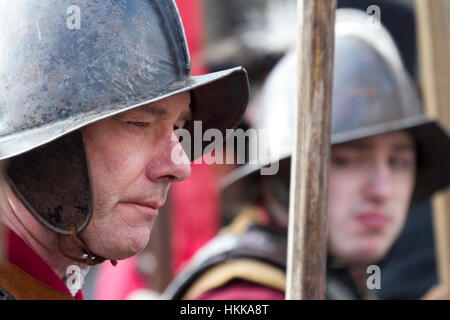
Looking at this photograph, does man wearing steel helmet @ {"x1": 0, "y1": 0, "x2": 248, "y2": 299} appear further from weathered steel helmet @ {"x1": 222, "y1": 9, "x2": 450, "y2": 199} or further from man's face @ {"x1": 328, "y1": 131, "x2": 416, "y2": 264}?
weathered steel helmet @ {"x1": 222, "y1": 9, "x2": 450, "y2": 199}

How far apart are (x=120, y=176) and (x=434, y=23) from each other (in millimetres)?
2529

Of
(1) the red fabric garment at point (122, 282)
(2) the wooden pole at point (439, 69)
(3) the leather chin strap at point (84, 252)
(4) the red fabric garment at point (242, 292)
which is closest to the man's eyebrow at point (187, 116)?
(3) the leather chin strap at point (84, 252)

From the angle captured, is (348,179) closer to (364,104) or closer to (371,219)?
(371,219)

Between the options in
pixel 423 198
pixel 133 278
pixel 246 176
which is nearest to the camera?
pixel 246 176

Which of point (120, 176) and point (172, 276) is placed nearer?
point (120, 176)

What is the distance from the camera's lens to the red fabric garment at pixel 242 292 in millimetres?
3135

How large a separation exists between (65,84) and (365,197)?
5.76 ft

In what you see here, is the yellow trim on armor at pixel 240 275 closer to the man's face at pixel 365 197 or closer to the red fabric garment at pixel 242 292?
the red fabric garment at pixel 242 292

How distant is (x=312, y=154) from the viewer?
83.2 inches

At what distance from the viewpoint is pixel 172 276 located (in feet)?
17.9

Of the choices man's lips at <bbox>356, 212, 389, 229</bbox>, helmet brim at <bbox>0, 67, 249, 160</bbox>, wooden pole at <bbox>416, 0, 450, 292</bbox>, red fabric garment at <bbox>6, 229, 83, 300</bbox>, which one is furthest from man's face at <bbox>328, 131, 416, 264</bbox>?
red fabric garment at <bbox>6, 229, 83, 300</bbox>

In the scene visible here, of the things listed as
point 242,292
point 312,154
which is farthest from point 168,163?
point 242,292
